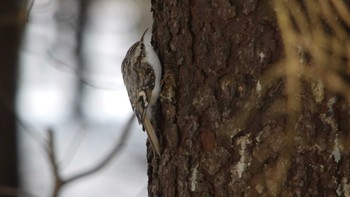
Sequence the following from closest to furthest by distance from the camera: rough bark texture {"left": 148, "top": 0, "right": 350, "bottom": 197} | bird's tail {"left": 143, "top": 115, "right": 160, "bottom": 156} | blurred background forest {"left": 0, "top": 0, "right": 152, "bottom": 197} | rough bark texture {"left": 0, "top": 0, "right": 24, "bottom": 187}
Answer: rough bark texture {"left": 148, "top": 0, "right": 350, "bottom": 197} < bird's tail {"left": 143, "top": 115, "right": 160, "bottom": 156} < rough bark texture {"left": 0, "top": 0, "right": 24, "bottom": 187} < blurred background forest {"left": 0, "top": 0, "right": 152, "bottom": 197}

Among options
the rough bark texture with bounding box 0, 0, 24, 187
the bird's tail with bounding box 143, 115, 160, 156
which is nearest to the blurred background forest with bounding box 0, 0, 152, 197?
the rough bark texture with bounding box 0, 0, 24, 187

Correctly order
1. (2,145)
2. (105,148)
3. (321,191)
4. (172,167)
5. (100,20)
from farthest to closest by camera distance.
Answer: (100,20), (105,148), (2,145), (172,167), (321,191)

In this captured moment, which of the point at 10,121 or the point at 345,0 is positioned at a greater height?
the point at 10,121

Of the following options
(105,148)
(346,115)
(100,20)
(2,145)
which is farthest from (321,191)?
(100,20)

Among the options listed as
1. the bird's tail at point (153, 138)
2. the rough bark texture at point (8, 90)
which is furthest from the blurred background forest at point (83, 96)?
the bird's tail at point (153, 138)

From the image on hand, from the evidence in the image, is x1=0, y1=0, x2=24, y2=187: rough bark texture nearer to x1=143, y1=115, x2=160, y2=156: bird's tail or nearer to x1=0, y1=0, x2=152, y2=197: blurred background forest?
x1=0, y1=0, x2=152, y2=197: blurred background forest

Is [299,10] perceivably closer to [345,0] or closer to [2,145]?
[345,0]
